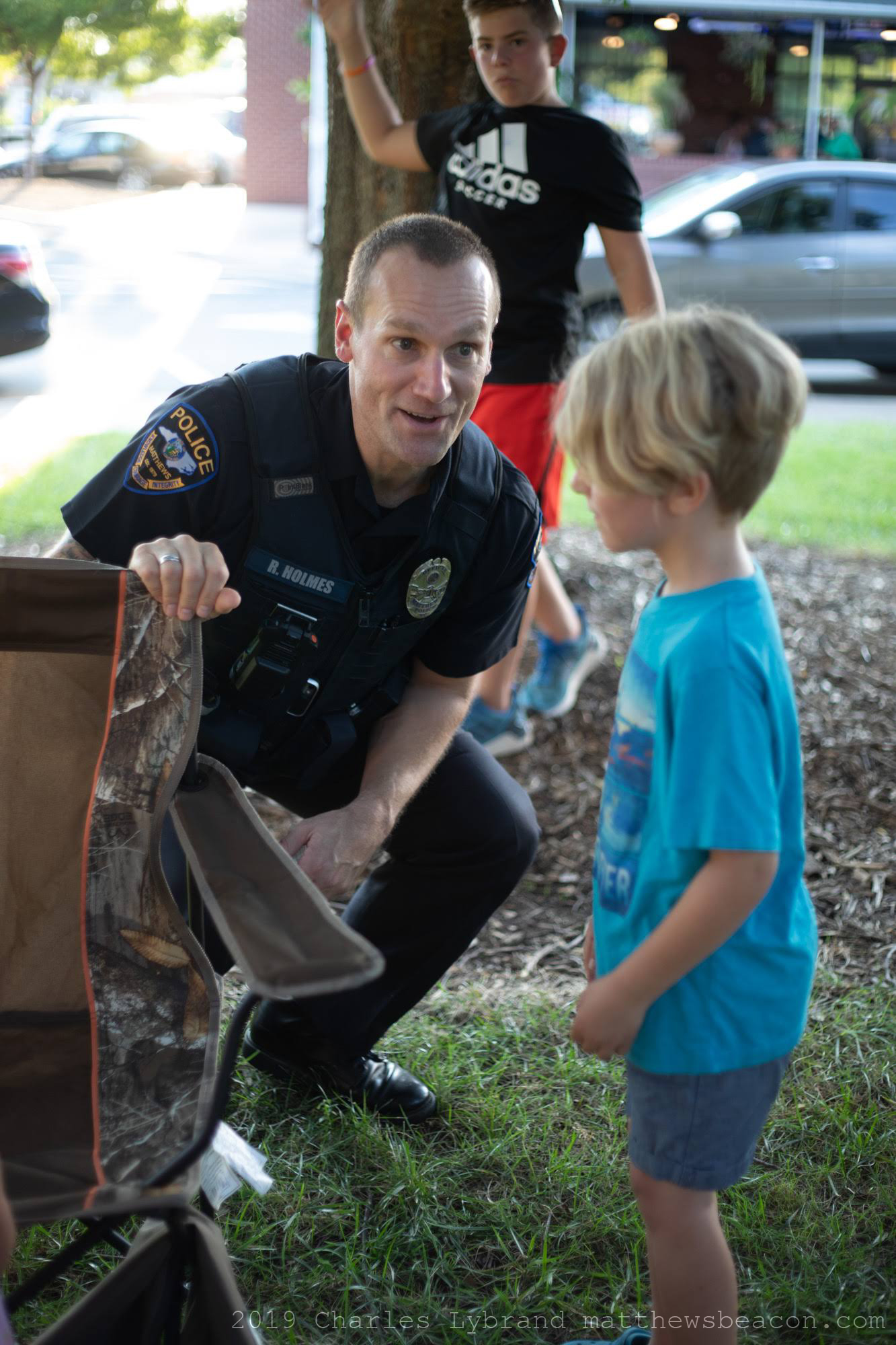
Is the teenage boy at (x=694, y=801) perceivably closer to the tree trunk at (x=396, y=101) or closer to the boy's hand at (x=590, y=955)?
the boy's hand at (x=590, y=955)

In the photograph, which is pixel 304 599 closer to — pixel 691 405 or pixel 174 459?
pixel 174 459

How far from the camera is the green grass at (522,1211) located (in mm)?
1739

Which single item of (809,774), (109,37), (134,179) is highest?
(109,37)

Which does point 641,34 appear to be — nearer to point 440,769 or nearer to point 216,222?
point 216,222

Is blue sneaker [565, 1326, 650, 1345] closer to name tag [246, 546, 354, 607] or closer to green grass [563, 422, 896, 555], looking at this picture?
name tag [246, 546, 354, 607]

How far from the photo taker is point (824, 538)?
5383 mm

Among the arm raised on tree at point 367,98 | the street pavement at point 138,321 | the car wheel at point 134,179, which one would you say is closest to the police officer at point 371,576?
the arm raised on tree at point 367,98

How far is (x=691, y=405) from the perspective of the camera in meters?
1.28

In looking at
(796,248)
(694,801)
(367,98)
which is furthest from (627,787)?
(796,248)

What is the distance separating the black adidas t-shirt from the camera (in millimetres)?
2943

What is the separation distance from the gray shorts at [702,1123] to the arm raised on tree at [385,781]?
0.59 m

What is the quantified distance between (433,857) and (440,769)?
148 millimetres

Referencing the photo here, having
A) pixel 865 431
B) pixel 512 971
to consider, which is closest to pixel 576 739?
pixel 512 971

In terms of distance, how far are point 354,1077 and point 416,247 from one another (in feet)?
4.44
